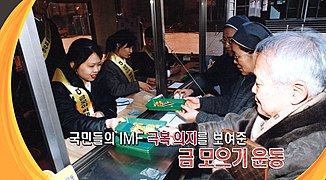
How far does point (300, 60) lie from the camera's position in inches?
24.6

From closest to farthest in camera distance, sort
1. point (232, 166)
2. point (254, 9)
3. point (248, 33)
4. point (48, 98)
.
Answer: point (48, 98), point (232, 166), point (248, 33), point (254, 9)

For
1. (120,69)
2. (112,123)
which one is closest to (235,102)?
(112,123)

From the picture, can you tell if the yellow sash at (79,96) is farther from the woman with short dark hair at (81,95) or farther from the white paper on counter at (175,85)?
the white paper on counter at (175,85)

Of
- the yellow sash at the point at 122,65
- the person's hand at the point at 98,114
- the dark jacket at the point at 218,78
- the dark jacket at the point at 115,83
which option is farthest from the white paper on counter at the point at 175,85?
the person's hand at the point at 98,114

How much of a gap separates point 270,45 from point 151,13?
975 millimetres

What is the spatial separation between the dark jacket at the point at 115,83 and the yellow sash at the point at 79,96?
0.43m

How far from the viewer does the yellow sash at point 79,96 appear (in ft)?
4.02

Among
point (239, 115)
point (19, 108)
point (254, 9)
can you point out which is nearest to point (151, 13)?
point (239, 115)

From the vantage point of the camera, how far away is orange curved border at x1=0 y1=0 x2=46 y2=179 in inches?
16.9

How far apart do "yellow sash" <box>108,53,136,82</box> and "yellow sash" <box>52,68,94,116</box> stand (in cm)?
70

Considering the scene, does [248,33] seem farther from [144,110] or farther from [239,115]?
[144,110]

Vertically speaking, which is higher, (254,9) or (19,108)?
(254,9)

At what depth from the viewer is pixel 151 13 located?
149cm

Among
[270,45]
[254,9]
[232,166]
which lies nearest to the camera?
[270,45]
